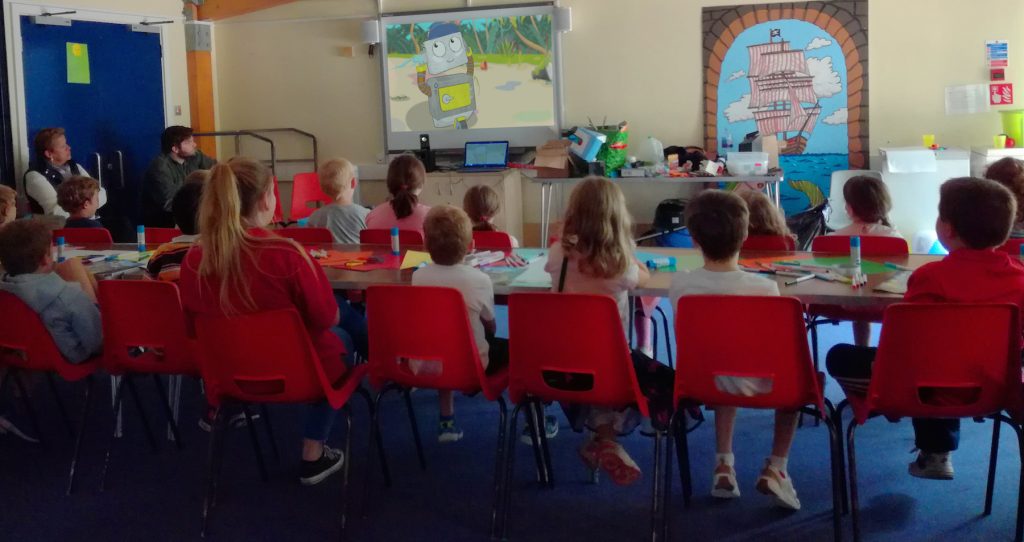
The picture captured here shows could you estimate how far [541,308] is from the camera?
8.84ft

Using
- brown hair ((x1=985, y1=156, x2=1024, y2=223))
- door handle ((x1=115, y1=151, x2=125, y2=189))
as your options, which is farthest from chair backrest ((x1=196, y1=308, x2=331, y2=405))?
door handle ((x1=115, y1=151, x2=125, y2=189))

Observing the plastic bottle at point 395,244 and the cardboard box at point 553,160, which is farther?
the cardboard box at point 553,160

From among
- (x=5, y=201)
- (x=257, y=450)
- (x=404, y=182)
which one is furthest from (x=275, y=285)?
(x=5, y=201)

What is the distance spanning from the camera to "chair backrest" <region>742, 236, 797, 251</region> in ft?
12.4

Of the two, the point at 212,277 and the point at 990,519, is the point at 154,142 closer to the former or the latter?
the point at 212,277

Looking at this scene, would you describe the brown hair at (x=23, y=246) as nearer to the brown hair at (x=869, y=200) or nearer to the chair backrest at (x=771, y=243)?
the chair backrest at (x=771, y=243)

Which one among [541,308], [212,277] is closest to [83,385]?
[212,277]

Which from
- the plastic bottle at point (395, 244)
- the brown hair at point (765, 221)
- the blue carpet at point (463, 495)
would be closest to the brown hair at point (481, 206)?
the plastic bottle at point (395, 244)

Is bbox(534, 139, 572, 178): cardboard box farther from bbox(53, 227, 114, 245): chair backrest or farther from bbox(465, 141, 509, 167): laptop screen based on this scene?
bbox(53, 227, 114, 245): chair backrest

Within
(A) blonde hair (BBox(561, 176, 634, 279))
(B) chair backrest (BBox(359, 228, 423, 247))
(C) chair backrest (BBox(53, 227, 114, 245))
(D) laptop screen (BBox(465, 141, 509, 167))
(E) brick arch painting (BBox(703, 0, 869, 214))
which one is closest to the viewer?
(A) blonde hair (BBox(561, 176, 634, 279))

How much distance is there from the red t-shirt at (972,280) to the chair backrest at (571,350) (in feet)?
2.77

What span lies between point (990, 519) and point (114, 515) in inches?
106

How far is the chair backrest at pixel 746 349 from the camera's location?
249 cm

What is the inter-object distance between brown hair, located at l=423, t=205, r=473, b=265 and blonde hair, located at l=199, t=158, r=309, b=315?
45 cm
